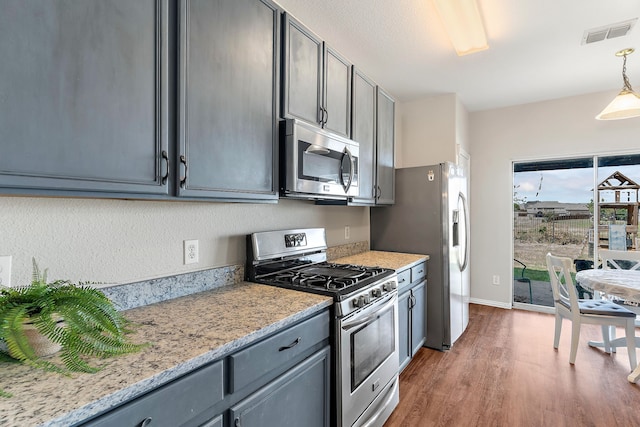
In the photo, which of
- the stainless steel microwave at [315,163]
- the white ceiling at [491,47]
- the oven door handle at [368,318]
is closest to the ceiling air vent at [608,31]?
the white ceiling at [491,47]

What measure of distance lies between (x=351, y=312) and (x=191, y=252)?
33.7 inches

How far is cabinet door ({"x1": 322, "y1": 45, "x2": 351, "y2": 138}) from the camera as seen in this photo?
2.07 metres

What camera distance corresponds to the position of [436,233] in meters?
2.92

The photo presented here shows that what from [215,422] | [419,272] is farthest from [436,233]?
[215,422]

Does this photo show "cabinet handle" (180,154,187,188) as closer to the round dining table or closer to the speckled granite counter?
the speckled granite counter

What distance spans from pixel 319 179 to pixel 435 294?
5.80 feet

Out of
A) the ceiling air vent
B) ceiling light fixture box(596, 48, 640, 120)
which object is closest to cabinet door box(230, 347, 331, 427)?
ceiling light fixture box(596, 48, 640, 120)

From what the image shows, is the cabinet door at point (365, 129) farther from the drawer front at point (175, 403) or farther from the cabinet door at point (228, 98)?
the drawer front at point (175, 403)

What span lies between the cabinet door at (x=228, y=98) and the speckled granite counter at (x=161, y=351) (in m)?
0.49

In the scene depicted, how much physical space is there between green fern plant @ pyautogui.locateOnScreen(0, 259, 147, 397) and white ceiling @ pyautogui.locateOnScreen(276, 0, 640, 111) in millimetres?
1972

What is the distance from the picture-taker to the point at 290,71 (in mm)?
1756

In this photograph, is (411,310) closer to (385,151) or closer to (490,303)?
(385,151)

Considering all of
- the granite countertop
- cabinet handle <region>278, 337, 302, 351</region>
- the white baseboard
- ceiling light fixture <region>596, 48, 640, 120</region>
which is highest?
ceiling light fixture <region>596, 48, 640, 120</region>

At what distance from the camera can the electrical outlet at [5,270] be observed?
40.8 inches
